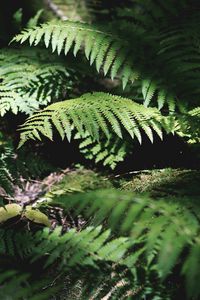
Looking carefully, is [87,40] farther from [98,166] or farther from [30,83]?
[98,166]

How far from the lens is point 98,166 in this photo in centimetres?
254

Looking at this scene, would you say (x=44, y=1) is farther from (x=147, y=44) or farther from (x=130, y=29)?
(x=147, y=44)

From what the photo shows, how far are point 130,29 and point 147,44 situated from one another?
0.19m

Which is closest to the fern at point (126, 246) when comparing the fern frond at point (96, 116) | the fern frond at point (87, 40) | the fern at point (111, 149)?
the fern frond at point (96, 116)

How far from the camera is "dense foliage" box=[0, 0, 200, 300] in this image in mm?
1183

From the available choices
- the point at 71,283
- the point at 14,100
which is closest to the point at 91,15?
the point at 14,100

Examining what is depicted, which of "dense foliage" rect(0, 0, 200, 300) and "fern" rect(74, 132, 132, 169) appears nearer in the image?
"dense foliage" rect(0, 0, 200, 300)

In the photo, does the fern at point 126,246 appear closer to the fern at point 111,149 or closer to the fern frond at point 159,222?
the fern frond at point 159,222

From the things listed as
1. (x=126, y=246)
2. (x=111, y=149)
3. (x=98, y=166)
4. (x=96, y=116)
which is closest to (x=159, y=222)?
(x=126, y=246)

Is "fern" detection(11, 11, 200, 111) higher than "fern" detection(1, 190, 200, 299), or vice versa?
"fern" detection(11, 11, 200, 111)

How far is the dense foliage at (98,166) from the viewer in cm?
118

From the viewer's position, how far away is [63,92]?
2498 millimetres

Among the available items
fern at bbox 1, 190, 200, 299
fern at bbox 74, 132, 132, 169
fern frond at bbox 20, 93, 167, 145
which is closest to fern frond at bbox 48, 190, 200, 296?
fern at bbox 1, 190, 200, 299

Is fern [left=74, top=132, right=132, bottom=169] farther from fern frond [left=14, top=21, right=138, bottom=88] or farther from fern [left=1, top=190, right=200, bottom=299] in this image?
fern [left=1, top=190, right=200, bottom=299]
